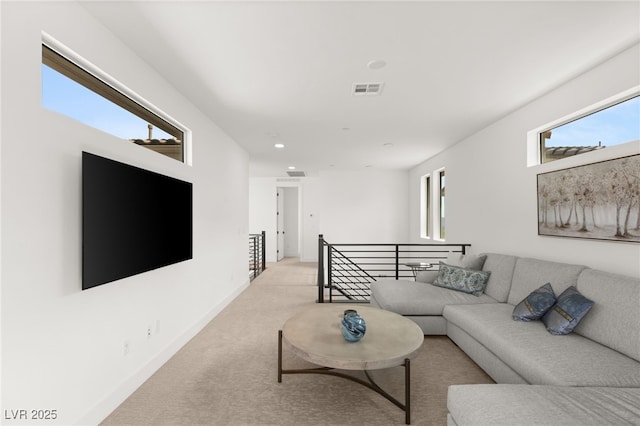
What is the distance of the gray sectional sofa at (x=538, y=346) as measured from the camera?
142 centimetres

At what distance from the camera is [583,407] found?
142 centimetres

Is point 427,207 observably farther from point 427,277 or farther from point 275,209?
point 275,209

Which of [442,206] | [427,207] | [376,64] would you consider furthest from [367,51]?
[427,207]

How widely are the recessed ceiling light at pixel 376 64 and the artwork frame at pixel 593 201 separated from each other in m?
2.07

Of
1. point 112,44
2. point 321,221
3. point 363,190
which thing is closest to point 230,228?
point 112,44

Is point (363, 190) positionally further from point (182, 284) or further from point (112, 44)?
point (112, 44)

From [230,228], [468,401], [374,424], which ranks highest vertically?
[230,228]

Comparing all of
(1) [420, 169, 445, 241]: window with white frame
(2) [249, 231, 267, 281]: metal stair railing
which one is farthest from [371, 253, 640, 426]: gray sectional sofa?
(2) [249, 231, 267, 281]: metal stair railing

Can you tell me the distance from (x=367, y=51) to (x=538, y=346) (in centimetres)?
252

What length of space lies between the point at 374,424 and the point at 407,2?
8.84 ft

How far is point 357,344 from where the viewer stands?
212 cm

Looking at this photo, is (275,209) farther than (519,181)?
Yes

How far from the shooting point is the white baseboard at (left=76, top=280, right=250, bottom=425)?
1.89 meters

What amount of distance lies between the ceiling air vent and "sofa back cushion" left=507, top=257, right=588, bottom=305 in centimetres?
238
